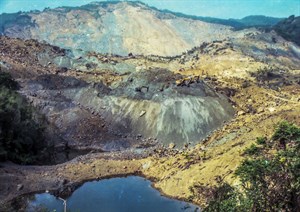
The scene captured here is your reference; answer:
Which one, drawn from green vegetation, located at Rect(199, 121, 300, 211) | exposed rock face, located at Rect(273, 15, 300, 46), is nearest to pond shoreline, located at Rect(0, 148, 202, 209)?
green vegetation, located at Rect(199, 121, 300, 211)

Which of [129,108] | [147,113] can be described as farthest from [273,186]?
[129,108]

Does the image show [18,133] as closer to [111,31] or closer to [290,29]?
[111,31]

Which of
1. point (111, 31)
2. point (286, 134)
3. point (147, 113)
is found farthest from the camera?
point (111, 31)

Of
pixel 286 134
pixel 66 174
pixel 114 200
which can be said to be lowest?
pixel 66 174

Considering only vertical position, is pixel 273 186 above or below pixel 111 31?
above

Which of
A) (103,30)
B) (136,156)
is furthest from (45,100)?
(103,30)

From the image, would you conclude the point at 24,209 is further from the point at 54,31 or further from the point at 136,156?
the point at 54,31
